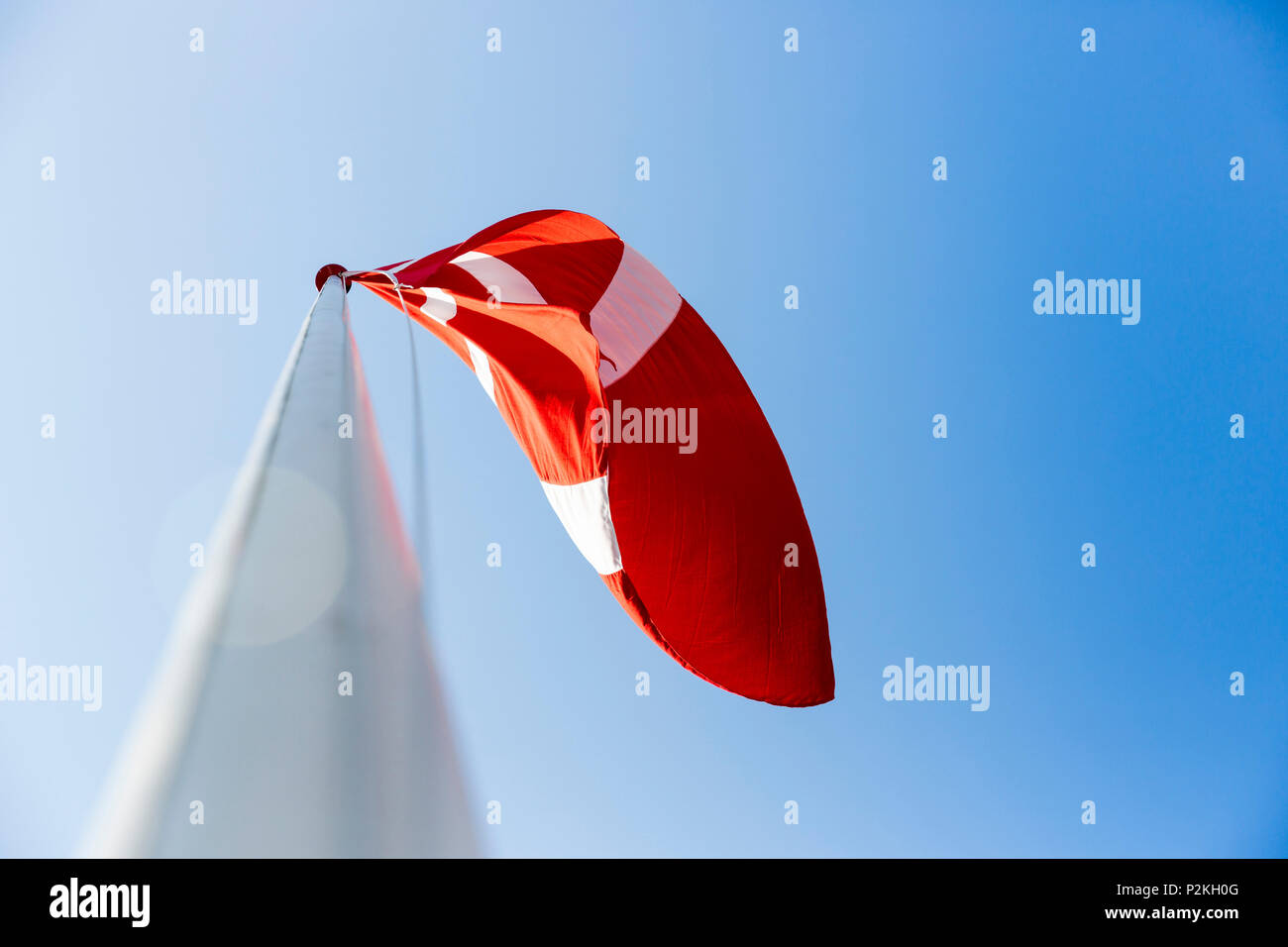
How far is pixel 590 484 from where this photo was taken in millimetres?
5098

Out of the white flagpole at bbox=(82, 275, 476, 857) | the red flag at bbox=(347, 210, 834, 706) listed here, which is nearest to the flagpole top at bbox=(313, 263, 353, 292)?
the red flag at bbox=(347, 210, 834, 706)

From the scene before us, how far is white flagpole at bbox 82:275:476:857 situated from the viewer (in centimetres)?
109

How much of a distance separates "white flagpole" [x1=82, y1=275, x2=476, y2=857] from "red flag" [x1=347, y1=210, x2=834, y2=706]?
3.45 meters

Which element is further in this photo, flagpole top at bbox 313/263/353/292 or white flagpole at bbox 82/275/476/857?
flagpole top at bbox 313/263/353/292

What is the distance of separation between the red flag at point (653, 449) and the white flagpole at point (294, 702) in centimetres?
345

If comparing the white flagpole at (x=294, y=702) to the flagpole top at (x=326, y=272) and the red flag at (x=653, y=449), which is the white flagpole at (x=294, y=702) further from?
the red flag at (x=653, y=449)

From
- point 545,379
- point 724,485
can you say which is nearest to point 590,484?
point 545,379

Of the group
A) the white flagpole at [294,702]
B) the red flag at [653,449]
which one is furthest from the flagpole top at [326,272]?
the white flagpole at [294,702]

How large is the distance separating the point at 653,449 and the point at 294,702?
447cm

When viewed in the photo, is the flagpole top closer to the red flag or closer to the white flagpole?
the red flag

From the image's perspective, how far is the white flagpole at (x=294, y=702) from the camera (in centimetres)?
109

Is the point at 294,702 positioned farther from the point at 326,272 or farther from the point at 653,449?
the point at 653,449
